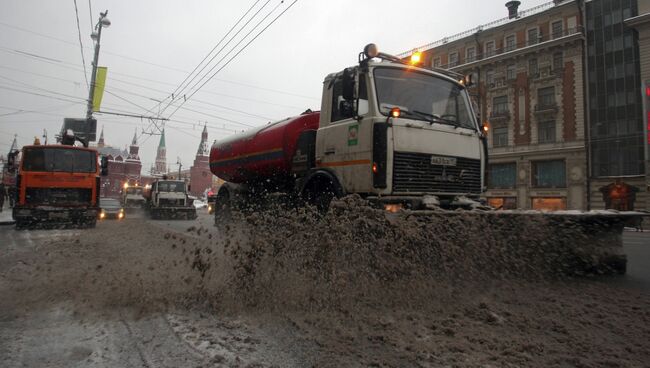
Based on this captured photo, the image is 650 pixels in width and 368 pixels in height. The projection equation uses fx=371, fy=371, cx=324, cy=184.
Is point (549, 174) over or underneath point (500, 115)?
underneath

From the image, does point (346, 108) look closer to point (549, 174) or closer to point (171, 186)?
point (171, 186)

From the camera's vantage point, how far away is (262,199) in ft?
25.1

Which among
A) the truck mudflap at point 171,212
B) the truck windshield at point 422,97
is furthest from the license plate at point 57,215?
the truck windshield at point 422,97

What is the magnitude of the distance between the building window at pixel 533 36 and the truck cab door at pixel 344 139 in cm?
3318

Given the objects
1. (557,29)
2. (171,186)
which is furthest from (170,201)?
(557,29)

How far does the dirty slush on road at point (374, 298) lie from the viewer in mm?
2527

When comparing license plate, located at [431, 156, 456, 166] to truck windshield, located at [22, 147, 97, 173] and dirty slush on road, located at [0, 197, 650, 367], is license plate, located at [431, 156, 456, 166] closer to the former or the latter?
dirty slush on road, located at [0, 197, 650, 367]

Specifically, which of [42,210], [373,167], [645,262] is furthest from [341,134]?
[42,210]

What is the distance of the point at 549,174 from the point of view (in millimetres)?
30453

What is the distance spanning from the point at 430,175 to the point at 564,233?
1.67 metres

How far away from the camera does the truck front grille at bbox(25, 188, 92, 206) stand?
1245 centimetres

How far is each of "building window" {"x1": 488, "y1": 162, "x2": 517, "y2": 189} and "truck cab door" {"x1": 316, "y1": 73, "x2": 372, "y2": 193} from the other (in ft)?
99.5

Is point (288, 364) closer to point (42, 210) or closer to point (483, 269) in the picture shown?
point (483, 269)

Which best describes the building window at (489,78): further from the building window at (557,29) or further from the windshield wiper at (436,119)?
the windshield wiper at (436,119)
